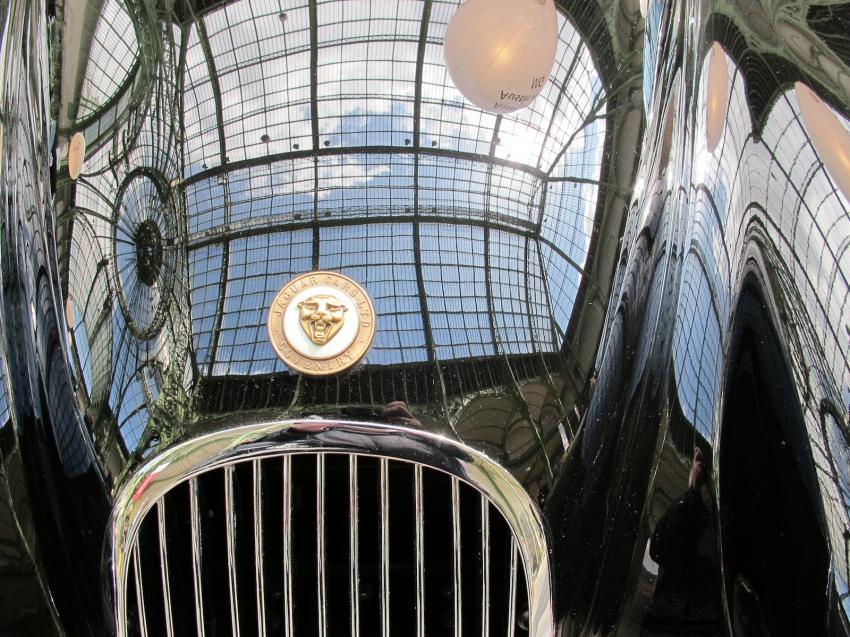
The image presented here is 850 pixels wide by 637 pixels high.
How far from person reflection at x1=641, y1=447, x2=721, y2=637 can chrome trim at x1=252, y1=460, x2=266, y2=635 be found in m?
0.53

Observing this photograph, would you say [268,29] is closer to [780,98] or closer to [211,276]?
[211,276]

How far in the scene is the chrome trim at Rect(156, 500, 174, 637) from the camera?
125 cm

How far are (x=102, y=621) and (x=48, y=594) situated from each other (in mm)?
86

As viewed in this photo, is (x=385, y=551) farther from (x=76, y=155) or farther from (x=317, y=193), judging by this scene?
(x=76, y=155)

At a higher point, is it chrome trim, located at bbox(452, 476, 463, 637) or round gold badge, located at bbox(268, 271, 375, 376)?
round gold badge, located at bbox(268, 271, 375, 376)

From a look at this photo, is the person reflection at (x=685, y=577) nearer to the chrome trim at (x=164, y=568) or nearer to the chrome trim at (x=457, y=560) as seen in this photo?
the chrome trim at (x=457, y=560)

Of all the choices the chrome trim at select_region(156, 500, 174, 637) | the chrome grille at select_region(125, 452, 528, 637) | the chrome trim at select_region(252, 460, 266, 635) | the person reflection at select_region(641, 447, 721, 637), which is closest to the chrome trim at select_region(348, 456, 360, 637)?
the chrome grille at select_region(125, 452, 528, 637)

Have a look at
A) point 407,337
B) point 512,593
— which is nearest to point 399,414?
point 407,337

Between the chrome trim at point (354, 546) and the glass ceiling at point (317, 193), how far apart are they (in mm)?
164

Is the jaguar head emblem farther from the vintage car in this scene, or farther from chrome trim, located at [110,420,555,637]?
chrome trim, located at [110,420,555,637]

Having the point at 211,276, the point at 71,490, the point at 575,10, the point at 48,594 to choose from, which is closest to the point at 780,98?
the point at 575,10

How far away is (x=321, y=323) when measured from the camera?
1.21m

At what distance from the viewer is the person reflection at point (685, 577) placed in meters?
1.30

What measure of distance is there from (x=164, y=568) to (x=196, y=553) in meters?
0.05
